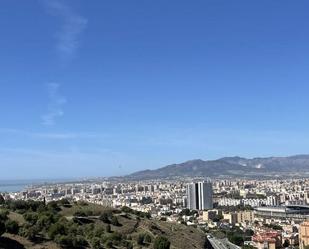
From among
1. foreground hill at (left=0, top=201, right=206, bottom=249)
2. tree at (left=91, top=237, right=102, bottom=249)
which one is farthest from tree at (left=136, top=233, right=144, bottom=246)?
tree at (left=91, top=237, right=102, bottom=249)

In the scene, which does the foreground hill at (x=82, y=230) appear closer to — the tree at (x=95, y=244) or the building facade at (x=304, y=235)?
the tree at (x=95, y=244)

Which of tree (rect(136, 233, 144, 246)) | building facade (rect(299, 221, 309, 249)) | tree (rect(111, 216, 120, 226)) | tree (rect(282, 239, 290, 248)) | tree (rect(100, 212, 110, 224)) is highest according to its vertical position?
tree (rect(100, 212, 110, 224))

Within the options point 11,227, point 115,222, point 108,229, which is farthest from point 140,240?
point 11,227

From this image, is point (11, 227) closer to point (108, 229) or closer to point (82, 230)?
point (82, 230)

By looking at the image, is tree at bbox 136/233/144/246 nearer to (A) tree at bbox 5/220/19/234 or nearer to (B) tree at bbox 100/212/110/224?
(B) tree at bbox 100/212/110/224

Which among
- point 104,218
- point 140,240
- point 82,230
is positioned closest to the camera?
point 82,230

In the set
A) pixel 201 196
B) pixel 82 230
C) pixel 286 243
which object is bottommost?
pixel 286 243

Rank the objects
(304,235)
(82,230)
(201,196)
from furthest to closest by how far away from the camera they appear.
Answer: (201,196), (304,235), (82,230)

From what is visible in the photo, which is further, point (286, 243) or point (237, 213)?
point (237, 213)

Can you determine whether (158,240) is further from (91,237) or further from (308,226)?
(308,226)

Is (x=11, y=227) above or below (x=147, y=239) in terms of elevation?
above

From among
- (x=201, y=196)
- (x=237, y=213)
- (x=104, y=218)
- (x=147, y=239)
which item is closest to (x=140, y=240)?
(x=147, y=239)

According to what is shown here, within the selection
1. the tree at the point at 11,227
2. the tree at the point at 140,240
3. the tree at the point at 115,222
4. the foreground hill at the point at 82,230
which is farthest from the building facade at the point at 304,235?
the tree at the point at 11,227
